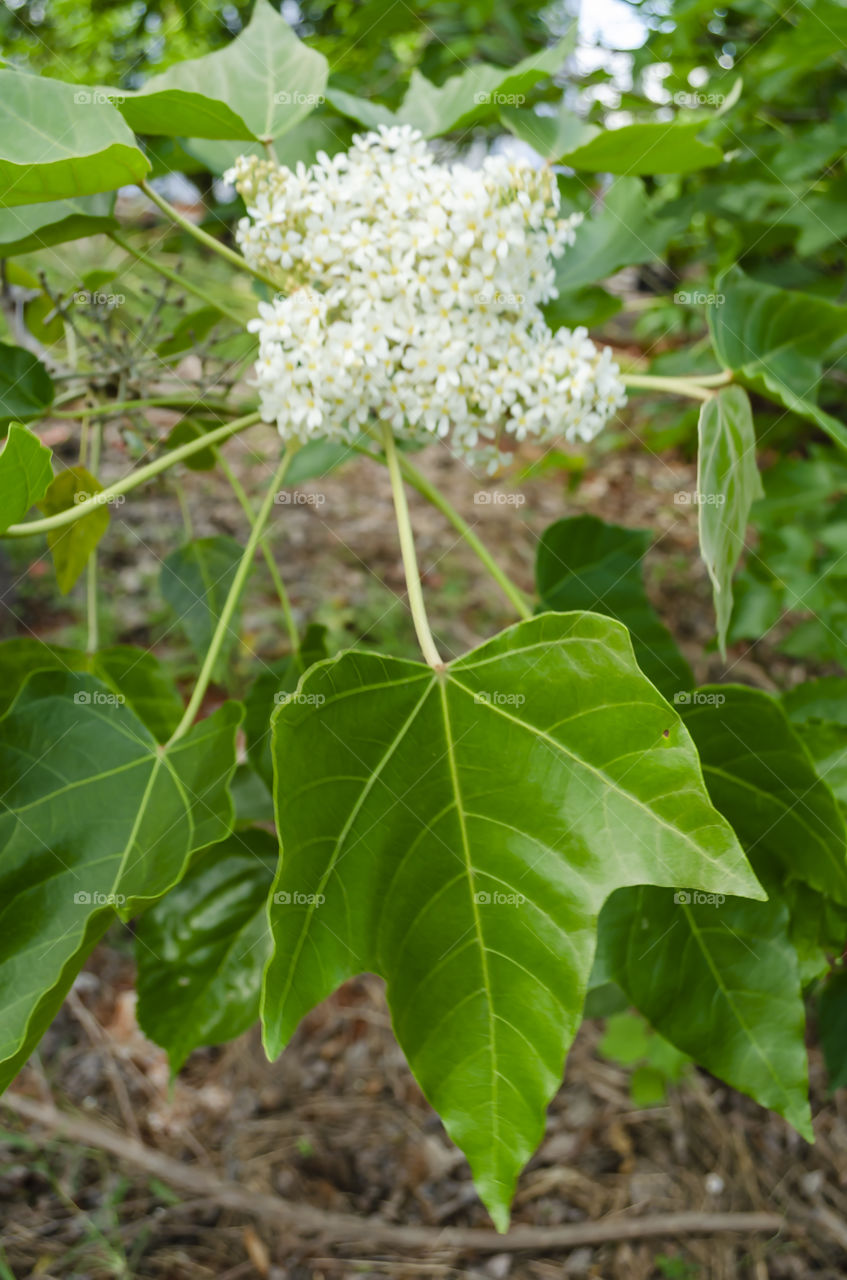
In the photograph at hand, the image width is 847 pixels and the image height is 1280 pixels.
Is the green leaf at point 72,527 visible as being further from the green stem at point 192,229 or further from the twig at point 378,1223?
the twig at point 378,1223

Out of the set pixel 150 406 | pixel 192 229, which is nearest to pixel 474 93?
pixel 192 229

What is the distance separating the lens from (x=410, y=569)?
63cm

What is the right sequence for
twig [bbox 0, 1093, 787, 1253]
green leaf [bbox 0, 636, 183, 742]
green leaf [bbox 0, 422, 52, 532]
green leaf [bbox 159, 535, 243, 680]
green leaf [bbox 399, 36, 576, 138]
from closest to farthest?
green leaf [bbox 0, 422, 52, 532]
green leaf [bbox 399, 36, 576, 138]
green leaf [bbox 0, 636, 183, 742]
green leaf [bbox 159, 535, 243, 680]
twig [bbox 0, 1093, 787, 1253]

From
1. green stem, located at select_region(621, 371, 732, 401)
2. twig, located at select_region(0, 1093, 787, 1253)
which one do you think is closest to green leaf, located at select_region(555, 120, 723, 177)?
green stem, located at select_region(621, 371, 732, 401)

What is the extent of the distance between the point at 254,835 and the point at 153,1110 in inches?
35.3

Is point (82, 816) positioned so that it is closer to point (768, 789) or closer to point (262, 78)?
point (768, 789)

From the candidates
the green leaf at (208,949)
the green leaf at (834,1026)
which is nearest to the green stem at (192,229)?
the green leaf at (208,949)

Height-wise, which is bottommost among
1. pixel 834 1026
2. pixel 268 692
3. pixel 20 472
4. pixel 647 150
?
pixel 834 1026

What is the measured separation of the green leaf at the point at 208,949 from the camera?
0.76 meters

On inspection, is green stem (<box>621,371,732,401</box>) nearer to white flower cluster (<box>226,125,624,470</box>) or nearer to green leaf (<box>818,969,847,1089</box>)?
white flower cluster (<box>226,125,624,470</box>)

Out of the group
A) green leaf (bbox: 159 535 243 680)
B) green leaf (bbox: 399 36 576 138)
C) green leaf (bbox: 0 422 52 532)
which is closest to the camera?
green leaf (bbox: 0 422 52 532)

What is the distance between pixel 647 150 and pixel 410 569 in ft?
1.44

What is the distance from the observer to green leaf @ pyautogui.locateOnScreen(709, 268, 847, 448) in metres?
0.78

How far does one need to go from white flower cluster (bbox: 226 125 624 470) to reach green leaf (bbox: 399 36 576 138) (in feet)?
0.39
